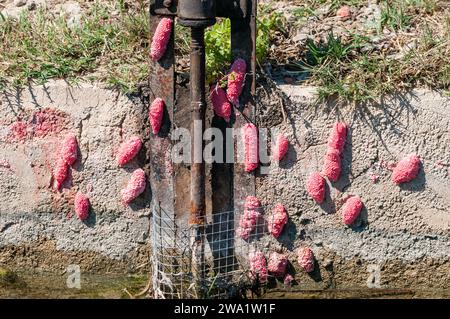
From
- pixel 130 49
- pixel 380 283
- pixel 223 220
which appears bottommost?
pixel 380 283

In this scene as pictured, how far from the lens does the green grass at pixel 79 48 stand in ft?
16.5

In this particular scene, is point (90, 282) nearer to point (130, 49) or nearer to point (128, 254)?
point (128, 254)

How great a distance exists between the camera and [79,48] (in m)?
5.20

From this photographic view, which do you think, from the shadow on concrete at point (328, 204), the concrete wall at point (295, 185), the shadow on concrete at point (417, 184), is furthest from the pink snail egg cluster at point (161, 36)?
the shadow on concrete at point (417, 184)

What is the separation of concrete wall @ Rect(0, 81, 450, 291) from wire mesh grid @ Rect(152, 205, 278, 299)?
104 mm

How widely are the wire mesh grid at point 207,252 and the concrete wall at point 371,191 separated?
170 mm

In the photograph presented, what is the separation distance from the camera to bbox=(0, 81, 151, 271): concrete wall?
4992 mm

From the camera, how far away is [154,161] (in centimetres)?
503

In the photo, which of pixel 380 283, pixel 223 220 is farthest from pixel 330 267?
pixel 223 220

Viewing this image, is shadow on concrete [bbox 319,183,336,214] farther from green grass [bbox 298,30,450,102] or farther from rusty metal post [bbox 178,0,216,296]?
rusty metal post [bbox 178,0,216,296]

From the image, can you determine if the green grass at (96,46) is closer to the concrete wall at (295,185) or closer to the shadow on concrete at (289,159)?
the concrete wall at (295,185)

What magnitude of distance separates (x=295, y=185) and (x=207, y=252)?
0.55 m

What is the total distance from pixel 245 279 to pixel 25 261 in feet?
3.65

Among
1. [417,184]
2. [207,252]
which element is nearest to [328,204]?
[417,184]
